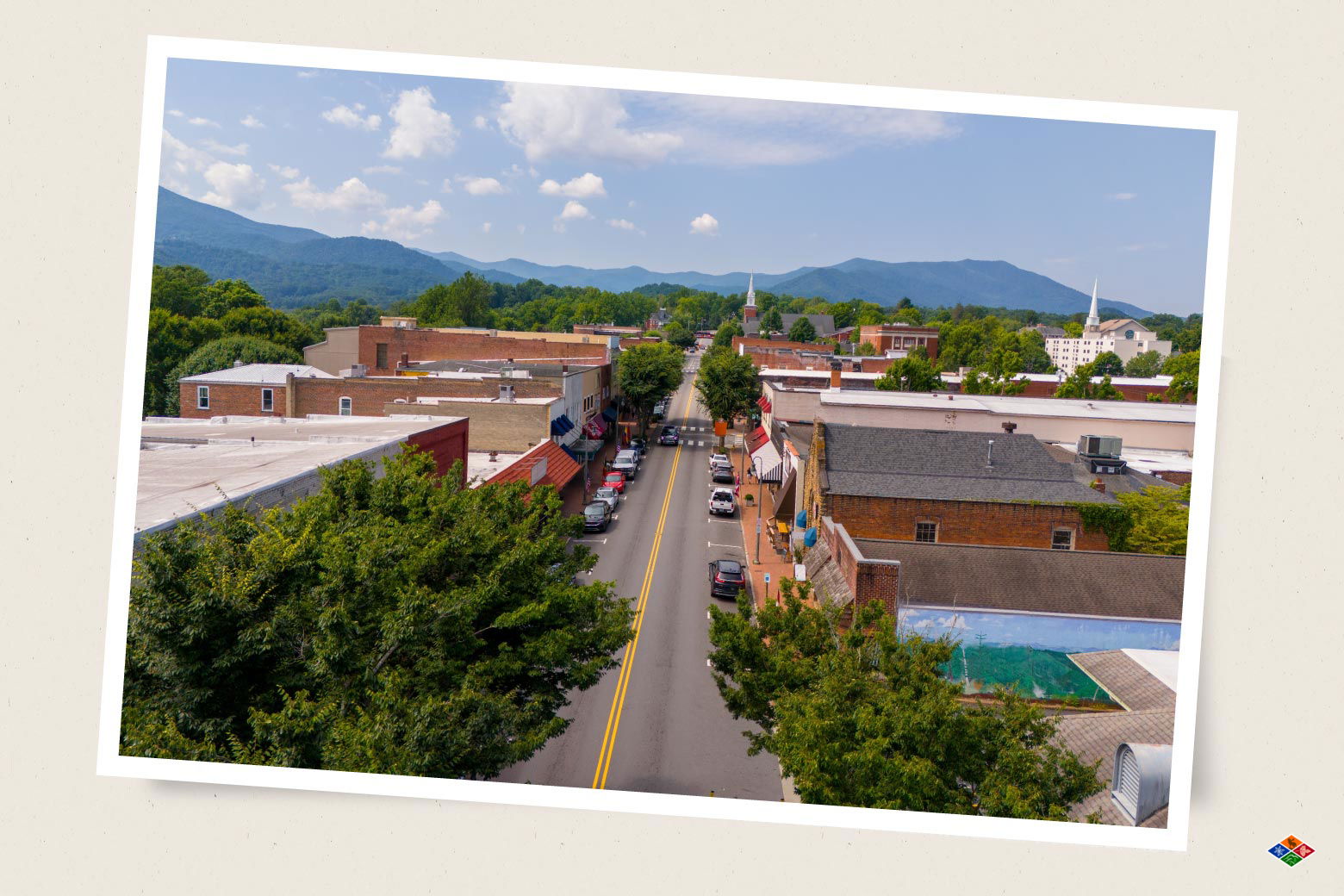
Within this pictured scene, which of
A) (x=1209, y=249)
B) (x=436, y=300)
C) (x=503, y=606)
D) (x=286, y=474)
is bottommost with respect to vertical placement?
(x=503, y=606)

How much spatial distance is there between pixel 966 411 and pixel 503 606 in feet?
102

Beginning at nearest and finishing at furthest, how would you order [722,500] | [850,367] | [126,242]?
1. [126,242]
2. [722,500]
3. [850,367]

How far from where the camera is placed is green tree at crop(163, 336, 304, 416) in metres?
60.8

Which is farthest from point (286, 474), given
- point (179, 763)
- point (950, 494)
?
point (950, 494)

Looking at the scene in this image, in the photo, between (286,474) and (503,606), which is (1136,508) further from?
(286,474)

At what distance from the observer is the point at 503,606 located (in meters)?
13.5

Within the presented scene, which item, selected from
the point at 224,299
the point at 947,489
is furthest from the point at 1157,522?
the point at 224,299

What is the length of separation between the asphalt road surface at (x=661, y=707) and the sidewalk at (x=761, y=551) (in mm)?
801

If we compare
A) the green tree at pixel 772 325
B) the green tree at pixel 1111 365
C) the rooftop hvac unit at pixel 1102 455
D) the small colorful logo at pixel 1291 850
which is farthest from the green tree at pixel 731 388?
the green tree at pixel 772 325

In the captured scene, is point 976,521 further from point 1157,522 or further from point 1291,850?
point 1291,850

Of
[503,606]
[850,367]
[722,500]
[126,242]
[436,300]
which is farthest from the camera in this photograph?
[436,300]

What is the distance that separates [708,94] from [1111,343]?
161068 millimetres

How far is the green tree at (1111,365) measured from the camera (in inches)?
4849

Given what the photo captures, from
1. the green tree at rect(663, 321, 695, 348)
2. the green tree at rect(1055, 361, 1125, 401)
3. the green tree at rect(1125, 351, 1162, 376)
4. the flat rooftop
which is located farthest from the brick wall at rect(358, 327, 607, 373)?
the green tree at rect(663, 321, 695, 348)
